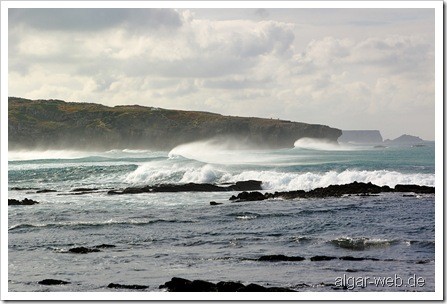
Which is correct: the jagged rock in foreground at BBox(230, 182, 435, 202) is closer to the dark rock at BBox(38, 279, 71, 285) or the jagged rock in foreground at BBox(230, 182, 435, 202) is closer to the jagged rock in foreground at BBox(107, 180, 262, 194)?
the jagged rock in foreground at BBox(107, 180, 262, 194)

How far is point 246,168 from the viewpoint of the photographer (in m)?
48.8

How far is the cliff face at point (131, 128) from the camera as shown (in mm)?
41053

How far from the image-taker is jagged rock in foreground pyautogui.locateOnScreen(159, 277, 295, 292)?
1614cm

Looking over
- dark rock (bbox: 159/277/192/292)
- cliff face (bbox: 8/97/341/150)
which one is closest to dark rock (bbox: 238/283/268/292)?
dark rock (bbox: 159/277/192/292)

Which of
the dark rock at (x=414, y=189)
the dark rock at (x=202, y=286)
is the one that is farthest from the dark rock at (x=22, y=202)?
the dark rock at (x=414, y=189)

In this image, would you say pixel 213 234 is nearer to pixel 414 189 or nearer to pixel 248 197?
pixel 248 197

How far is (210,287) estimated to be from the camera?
653 inches

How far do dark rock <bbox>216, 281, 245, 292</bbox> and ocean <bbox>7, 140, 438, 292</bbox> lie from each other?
1013 mm

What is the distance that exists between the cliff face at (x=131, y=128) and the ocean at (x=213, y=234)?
2582 millimetres

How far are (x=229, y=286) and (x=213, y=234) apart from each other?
→ 27.0 feet

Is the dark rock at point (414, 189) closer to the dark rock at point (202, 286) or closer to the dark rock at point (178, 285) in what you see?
the dark rock at point (202, 286)

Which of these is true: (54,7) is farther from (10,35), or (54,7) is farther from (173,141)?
(173,141)

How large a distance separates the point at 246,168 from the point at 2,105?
1229 inches

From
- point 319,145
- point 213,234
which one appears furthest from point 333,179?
point 319,145
